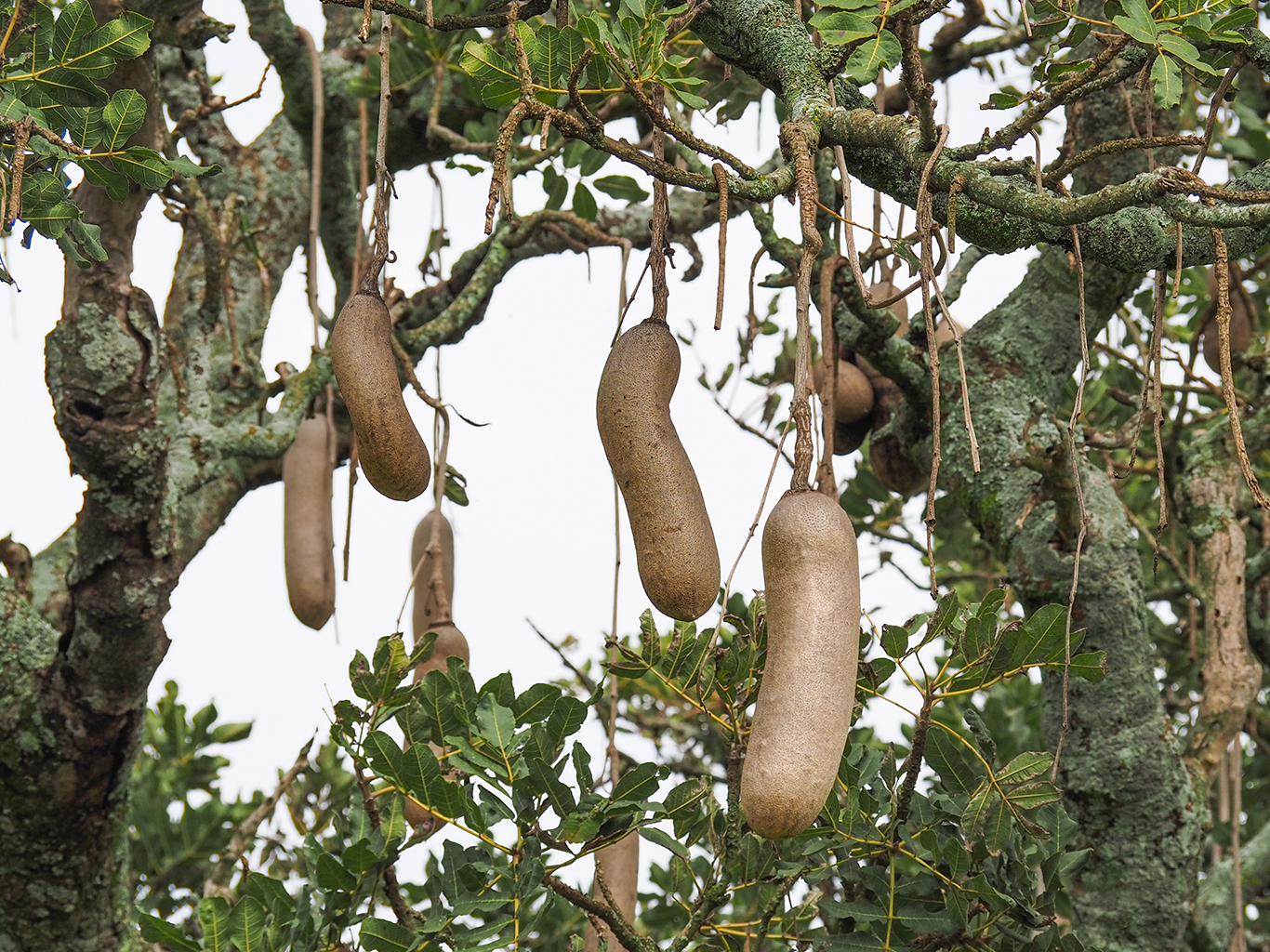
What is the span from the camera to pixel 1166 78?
1030 mm

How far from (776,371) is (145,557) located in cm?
142

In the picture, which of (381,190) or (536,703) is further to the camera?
(536,703)

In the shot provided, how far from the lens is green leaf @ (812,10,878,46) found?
3.27 ft

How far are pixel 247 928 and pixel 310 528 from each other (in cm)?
71

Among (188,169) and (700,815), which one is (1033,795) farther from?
(188,169)

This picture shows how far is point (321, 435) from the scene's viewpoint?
2.05 meters

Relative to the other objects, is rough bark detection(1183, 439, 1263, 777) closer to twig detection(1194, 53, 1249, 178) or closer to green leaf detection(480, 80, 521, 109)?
twig detection(1194, 53, 1249, 178)

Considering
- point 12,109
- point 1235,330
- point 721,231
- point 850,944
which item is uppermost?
point 1235,330

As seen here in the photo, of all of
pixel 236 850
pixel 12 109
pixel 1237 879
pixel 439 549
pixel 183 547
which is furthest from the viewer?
pixel 183 547

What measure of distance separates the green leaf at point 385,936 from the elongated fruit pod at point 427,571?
404 millimetres

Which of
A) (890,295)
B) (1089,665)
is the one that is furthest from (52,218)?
(890,295)

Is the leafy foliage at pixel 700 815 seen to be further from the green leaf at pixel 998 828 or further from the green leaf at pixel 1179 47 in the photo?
the green leaf at pixel 1179 47

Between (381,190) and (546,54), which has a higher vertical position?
(546,54)

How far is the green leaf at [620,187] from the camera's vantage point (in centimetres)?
212
